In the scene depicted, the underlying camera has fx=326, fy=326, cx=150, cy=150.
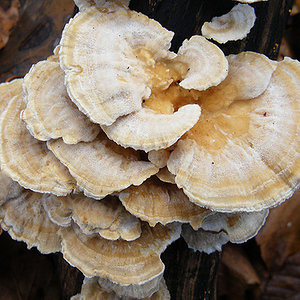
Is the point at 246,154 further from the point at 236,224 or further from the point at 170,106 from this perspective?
the point at 236,224

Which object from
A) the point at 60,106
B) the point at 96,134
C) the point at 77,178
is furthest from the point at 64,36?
the point at 77,178

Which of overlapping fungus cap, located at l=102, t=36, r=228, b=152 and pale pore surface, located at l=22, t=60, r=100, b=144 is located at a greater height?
overlapping fungus cap, located at l=102, t=36, r=228, b=152

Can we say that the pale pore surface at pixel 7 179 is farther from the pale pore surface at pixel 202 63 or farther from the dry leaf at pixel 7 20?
the dry leaf at pixel 7 20

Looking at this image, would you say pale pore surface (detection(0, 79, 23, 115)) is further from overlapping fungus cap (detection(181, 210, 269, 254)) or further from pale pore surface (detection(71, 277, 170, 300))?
overlapping fungus cap (detection(181, 210, 269, 254))

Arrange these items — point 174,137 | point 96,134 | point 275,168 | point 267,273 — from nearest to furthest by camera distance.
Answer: point 174,137 < point 275,168 < point 96,134 < point 267,273

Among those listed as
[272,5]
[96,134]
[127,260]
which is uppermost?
Result: [272,5]

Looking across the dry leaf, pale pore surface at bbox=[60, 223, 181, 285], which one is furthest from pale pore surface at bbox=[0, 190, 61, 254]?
the dry leaf

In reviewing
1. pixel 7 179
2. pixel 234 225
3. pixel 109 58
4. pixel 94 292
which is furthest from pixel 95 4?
pixel 94 292

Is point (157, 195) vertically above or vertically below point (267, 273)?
above

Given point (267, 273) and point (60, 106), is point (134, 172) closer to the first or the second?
point (60, 106)
